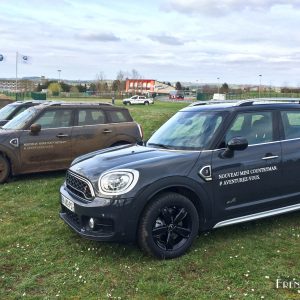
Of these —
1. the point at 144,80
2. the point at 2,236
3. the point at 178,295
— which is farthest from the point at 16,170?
the point at 144,80

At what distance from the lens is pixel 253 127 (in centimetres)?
561

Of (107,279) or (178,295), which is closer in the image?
(178,295)

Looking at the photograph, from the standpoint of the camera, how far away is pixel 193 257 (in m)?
4.89

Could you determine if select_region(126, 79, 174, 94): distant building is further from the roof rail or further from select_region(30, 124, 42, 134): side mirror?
the roof rail

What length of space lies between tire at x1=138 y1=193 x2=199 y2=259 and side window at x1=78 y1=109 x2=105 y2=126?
531 centimetres

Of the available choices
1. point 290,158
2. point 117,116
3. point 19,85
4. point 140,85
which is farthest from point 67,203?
point 140,85

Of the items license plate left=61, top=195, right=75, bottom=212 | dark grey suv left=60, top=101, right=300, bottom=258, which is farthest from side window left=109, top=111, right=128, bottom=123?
license plate left=61, top=195, right=75, bottom=212

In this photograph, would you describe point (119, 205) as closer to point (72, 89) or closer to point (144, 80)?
point (72, 89)

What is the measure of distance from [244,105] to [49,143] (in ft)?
15.9

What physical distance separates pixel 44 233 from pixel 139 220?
5.81 feet

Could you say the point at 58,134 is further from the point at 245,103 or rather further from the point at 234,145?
the point at 234,145

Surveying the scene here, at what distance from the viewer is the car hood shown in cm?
480

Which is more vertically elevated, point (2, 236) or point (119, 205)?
point (119, 205)

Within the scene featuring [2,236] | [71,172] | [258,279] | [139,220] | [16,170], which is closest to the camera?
[258,279]
